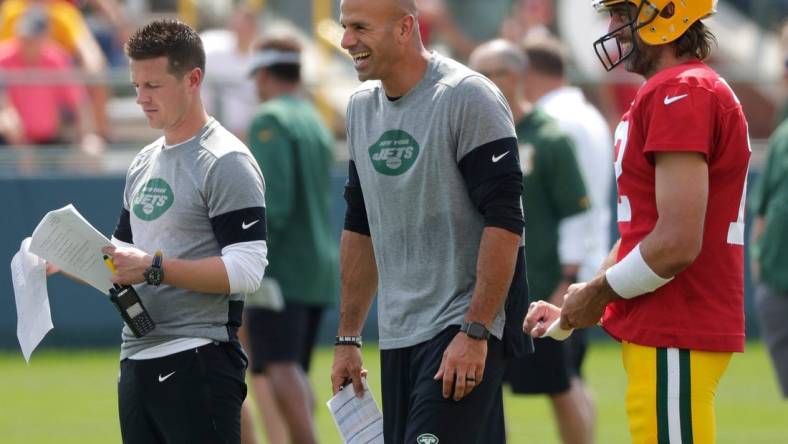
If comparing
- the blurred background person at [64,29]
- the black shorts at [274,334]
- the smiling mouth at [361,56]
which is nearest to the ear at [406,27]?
the smiling mouth at [361,56]

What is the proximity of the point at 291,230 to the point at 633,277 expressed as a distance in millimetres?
4300

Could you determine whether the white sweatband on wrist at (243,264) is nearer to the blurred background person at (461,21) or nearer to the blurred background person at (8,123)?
the blurred background person at (8,123)

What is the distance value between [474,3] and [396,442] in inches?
518

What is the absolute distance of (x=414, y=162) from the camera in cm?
501

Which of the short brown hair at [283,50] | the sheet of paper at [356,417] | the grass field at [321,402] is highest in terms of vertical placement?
the short brown hair at [283,50]

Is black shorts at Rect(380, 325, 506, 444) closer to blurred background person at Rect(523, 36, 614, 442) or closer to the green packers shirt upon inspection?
the green packers shirt

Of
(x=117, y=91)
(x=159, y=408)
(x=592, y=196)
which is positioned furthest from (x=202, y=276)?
(x=117, y=91)

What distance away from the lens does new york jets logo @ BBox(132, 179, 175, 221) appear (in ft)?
17.2

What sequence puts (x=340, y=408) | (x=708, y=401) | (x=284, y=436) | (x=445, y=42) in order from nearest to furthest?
(x=708, y=401)
(x=340, y=408)
(x=284, y=436)
(x=445, y=42)

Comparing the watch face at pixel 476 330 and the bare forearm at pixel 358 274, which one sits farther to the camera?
the bare forearm at pixel 358 274

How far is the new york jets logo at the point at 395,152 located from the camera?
502cm

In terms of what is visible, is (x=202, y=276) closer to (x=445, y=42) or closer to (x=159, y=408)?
(x=159, y=408)

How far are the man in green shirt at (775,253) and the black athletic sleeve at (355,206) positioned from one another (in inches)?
148

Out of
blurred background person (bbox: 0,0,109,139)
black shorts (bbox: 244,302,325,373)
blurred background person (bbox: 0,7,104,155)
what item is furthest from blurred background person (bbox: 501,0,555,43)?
black shorts (bbox: 244,302,325,373)
